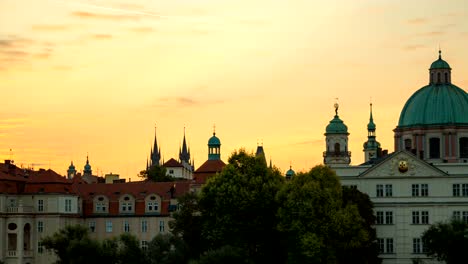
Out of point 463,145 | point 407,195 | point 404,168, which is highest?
point 463,145

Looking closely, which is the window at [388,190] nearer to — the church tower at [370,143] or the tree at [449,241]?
the tree at [449,241]

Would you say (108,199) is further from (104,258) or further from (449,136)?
(449,136)

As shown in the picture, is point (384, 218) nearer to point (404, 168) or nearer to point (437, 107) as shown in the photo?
point (404, 168)

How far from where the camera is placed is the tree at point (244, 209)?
123938 millimetres

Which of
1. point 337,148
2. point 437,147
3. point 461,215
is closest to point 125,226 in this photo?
point 337,148

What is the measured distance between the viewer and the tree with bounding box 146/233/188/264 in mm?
123506

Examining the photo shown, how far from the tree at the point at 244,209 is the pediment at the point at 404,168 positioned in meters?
19.5

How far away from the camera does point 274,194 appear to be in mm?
126375

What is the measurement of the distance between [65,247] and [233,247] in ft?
65.7

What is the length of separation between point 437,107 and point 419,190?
17481 millimetres

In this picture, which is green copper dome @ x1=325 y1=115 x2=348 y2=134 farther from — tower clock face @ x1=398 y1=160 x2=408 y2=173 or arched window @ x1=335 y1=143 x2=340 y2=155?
tower clock face @ x1=398 y1=160 x2=408 y2=173

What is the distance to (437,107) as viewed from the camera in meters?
157

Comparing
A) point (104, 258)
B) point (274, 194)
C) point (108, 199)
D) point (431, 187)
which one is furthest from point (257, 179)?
point (108, 199)

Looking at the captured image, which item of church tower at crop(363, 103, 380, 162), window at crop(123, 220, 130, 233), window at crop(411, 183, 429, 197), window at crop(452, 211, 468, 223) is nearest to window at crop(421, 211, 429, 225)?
window at crop(411, 183, 429, 197)
